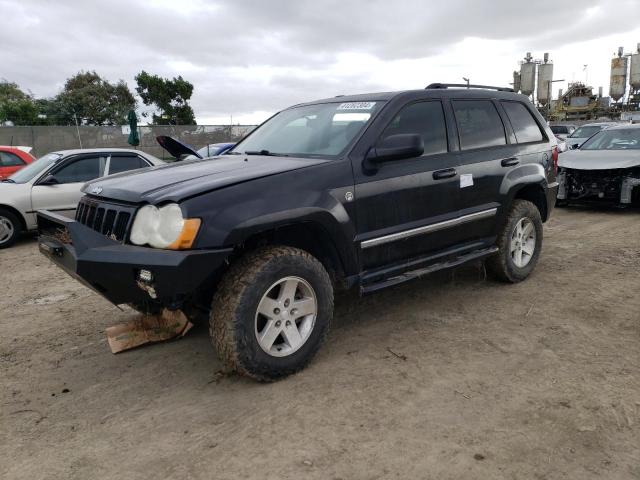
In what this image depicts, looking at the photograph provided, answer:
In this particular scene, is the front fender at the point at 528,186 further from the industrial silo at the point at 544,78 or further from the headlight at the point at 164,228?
the industrial silo at the point at 544,78

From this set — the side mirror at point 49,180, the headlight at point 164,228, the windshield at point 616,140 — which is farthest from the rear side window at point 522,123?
the side mirror at point 49,180

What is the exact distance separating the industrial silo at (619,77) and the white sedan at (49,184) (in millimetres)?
63803

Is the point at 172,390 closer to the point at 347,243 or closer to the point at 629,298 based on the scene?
the point at 347,243

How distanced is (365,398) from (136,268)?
4.86 feet

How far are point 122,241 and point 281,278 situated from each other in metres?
0.95

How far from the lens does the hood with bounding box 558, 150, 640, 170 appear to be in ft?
28.2

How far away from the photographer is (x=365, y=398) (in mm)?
2932

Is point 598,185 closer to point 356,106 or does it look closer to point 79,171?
point 356,106

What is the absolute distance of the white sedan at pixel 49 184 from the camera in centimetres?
737

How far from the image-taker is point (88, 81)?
43938 millimetres

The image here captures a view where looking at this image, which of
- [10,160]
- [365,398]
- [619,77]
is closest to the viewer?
[365,398]

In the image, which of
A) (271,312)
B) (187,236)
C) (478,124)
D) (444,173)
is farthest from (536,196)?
(187,236)

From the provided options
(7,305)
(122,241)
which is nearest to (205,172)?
(122,241)

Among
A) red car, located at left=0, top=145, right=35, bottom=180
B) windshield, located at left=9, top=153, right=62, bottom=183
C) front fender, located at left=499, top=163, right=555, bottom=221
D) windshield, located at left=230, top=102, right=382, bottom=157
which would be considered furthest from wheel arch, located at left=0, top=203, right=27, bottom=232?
front fender, located at left=499, top=163, right=555, bottom=221
